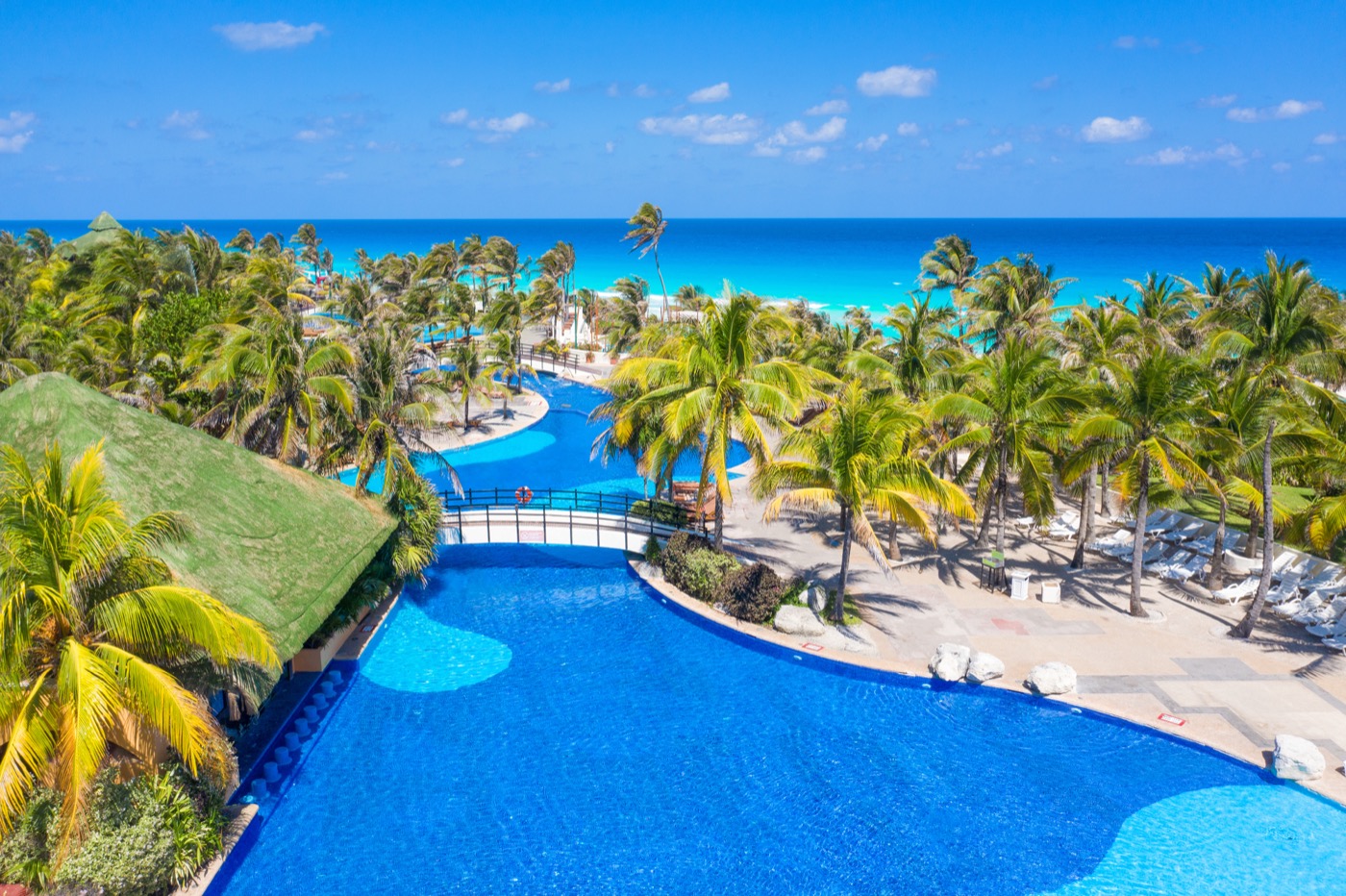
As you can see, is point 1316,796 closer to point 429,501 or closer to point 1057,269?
point 429,501

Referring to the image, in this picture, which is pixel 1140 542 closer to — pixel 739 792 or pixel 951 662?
pixel 951 662

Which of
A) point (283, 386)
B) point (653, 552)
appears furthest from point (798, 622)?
point (283, 386)

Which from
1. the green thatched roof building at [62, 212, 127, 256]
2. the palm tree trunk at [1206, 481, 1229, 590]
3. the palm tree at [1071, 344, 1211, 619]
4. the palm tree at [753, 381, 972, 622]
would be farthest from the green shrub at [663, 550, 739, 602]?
the green thatched roof building at [62, 212, 127, 256]

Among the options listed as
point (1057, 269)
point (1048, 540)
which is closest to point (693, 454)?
point (1048, 540)

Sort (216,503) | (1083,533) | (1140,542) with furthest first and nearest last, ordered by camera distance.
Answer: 1. (1083,533)
2. (1140,542)
3. (216,503)

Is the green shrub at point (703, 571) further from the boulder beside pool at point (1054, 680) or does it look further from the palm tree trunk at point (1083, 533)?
the palm tree trunk at point (1083, 533)

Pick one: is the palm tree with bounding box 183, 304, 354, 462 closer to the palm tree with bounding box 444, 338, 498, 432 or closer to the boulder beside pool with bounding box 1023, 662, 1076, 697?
the palm tree with bounding box 444, 338, 498, 432
